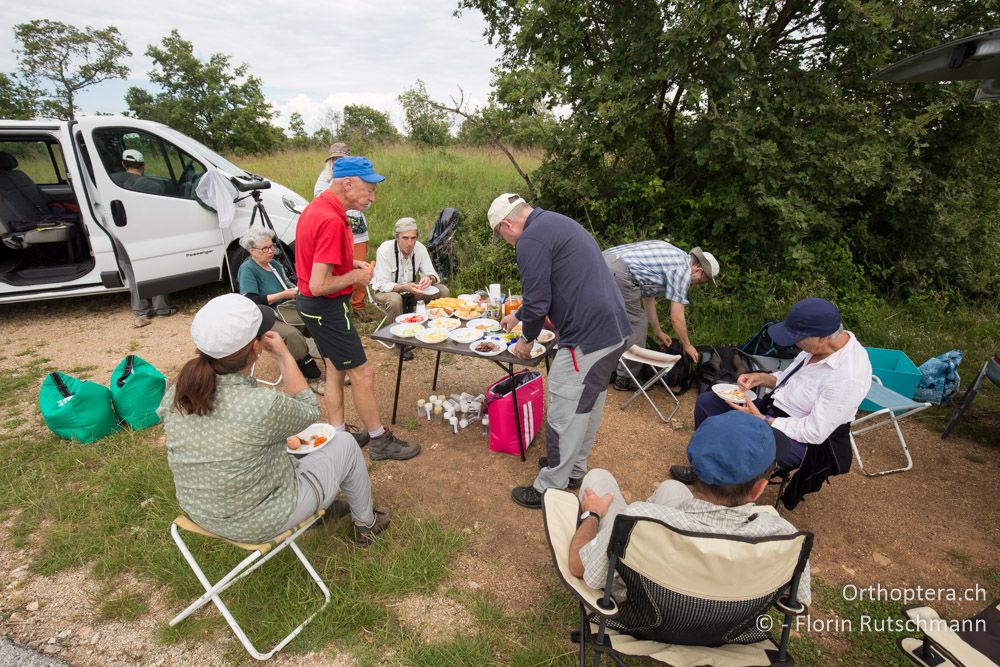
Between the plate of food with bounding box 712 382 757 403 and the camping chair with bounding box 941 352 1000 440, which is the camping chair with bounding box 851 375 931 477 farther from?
the plate of food with bounding box 712 382 757 403

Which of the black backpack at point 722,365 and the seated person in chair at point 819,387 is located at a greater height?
the seated person in chair at point 819,387

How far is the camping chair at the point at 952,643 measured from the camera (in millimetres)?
1643

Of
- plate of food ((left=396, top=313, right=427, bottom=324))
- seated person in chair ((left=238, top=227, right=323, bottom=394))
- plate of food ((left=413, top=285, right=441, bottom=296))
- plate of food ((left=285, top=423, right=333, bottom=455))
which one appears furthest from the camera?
plate of food ((left=413, top=285, right=441, bottom=296))

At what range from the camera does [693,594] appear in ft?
5.16

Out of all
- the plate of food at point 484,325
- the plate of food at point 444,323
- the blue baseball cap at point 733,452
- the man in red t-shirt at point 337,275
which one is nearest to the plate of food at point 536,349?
the plate of food at point 484,325

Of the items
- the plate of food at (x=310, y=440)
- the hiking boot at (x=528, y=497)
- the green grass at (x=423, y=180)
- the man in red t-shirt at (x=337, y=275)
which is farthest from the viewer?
the green grass at (x=423, y=180)

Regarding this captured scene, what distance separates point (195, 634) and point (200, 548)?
0.55 meters

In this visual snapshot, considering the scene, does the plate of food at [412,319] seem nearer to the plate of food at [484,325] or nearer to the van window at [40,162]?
the plate of food at [484,325]

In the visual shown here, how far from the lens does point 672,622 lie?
1662 millimetres

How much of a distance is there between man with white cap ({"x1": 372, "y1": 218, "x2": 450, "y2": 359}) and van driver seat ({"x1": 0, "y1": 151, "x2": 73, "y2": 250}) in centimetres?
423

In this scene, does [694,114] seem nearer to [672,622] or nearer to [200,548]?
[672,622]

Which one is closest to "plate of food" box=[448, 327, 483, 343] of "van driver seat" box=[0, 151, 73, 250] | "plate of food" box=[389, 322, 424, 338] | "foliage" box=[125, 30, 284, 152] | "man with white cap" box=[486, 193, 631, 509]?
"plate of food" box=[389, 322, 424, 338]

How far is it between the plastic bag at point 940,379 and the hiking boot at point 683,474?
2.28 meters

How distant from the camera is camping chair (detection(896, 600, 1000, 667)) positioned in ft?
5.39
